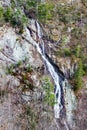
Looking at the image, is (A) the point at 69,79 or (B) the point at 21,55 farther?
(A) the point at 69,79

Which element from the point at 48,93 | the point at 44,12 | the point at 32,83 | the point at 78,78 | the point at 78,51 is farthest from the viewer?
the point at 78,51

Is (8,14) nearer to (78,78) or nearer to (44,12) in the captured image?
(44,12)

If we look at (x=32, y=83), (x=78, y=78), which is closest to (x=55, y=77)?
(x=78, y=78)

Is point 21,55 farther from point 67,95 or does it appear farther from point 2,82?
point 67,95

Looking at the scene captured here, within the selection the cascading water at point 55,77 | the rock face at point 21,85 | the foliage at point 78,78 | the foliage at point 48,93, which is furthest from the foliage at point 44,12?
the foliage at point 48,93

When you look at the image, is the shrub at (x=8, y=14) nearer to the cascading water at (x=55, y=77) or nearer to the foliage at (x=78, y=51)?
the cascading water at (x=55, y=77)

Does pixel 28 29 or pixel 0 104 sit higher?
pixel 28 29

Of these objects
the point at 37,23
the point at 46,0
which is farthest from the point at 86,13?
the point at 37,23
